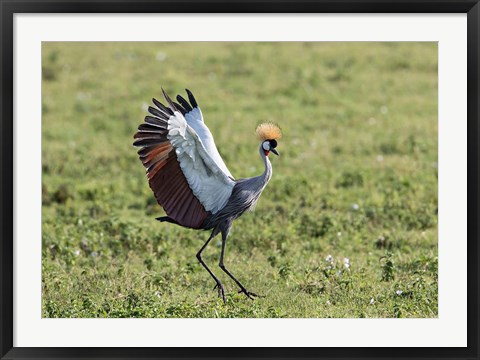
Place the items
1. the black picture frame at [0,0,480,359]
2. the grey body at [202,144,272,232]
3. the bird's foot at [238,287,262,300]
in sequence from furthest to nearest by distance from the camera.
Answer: the bird's foot at [238,287,262,300], the grey body at [202,144,272,232], the black picture frame at [0,0,480,359]

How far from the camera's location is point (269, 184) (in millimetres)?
10469

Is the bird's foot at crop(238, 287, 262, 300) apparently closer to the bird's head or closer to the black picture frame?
the bird's head

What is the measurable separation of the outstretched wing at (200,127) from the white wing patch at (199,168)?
0.08 m

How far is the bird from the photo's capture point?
656 cm

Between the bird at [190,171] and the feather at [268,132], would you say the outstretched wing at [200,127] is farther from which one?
the feather at [268,132]

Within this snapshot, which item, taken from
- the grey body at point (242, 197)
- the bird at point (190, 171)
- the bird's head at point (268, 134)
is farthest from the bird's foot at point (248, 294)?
the bird's head at point (268, 134)

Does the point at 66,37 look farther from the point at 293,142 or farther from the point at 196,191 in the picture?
the point at 293,142

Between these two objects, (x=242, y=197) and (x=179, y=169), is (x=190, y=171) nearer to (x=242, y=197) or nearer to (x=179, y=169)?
(x=179, y=169)

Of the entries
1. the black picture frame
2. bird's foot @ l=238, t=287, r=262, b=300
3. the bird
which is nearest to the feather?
the bird

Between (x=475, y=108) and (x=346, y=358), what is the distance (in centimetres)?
203

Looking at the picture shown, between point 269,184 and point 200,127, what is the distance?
135 inches

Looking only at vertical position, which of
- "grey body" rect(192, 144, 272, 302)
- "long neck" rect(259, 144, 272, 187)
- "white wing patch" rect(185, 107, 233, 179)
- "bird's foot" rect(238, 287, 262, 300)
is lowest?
"bird's foot" rect(238, 287, 262, 300)

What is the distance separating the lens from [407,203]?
9945 mm

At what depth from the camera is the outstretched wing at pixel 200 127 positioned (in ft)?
22.6
